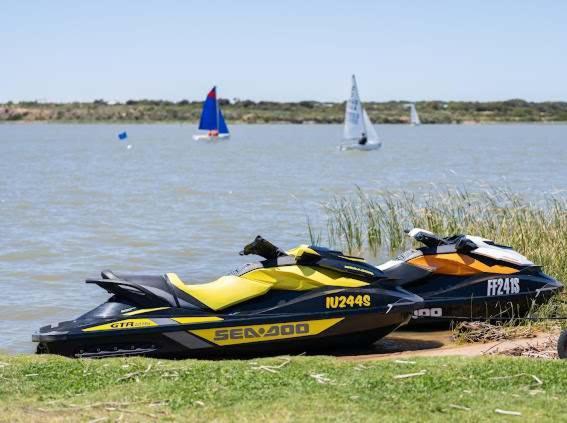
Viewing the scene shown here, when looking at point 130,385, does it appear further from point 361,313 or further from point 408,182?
point 408,182

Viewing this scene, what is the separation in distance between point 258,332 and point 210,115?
71.7m

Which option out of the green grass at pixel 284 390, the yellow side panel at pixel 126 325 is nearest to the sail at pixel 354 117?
the yellow side panel at pixel 126 325

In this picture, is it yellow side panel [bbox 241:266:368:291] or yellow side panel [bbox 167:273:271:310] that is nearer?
yellow side panel [bbox 167:273:271:310]

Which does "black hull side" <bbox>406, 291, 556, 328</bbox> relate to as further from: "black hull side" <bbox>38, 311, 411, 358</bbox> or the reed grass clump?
"black hull side" <bbox>38, 311, 411, 358</bbox>

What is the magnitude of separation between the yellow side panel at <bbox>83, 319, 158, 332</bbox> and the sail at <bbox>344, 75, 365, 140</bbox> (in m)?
46.8

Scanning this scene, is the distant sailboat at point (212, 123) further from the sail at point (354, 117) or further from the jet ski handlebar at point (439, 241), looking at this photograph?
the jet ski handlebar at point (439, 241)

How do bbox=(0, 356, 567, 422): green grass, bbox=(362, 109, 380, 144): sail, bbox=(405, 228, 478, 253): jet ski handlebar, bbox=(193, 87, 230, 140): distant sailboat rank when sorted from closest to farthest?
bbox=(0, 356, 567, 422): green grass → bbox=(405, 228, 478, 253): jet ski handlebar → bbox=(362, 109, 380, 144): sail → bbox=(193, 87, 230, 140): distant sailboat

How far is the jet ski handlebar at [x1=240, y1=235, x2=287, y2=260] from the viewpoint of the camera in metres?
8.42

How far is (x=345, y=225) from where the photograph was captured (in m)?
18.0

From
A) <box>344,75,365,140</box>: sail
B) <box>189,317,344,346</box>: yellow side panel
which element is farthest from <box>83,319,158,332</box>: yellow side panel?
<box>344,75,365,140</box>: sail

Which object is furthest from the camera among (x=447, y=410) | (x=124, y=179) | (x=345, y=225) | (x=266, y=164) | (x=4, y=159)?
(x=4, y=159)

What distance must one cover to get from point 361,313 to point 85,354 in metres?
2.38

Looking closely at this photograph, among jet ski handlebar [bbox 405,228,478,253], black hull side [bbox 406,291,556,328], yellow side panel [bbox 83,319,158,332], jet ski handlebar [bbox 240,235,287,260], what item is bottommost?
black hull side [bbox 406,291,556,328]

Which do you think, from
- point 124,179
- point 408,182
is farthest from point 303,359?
point 124,179
